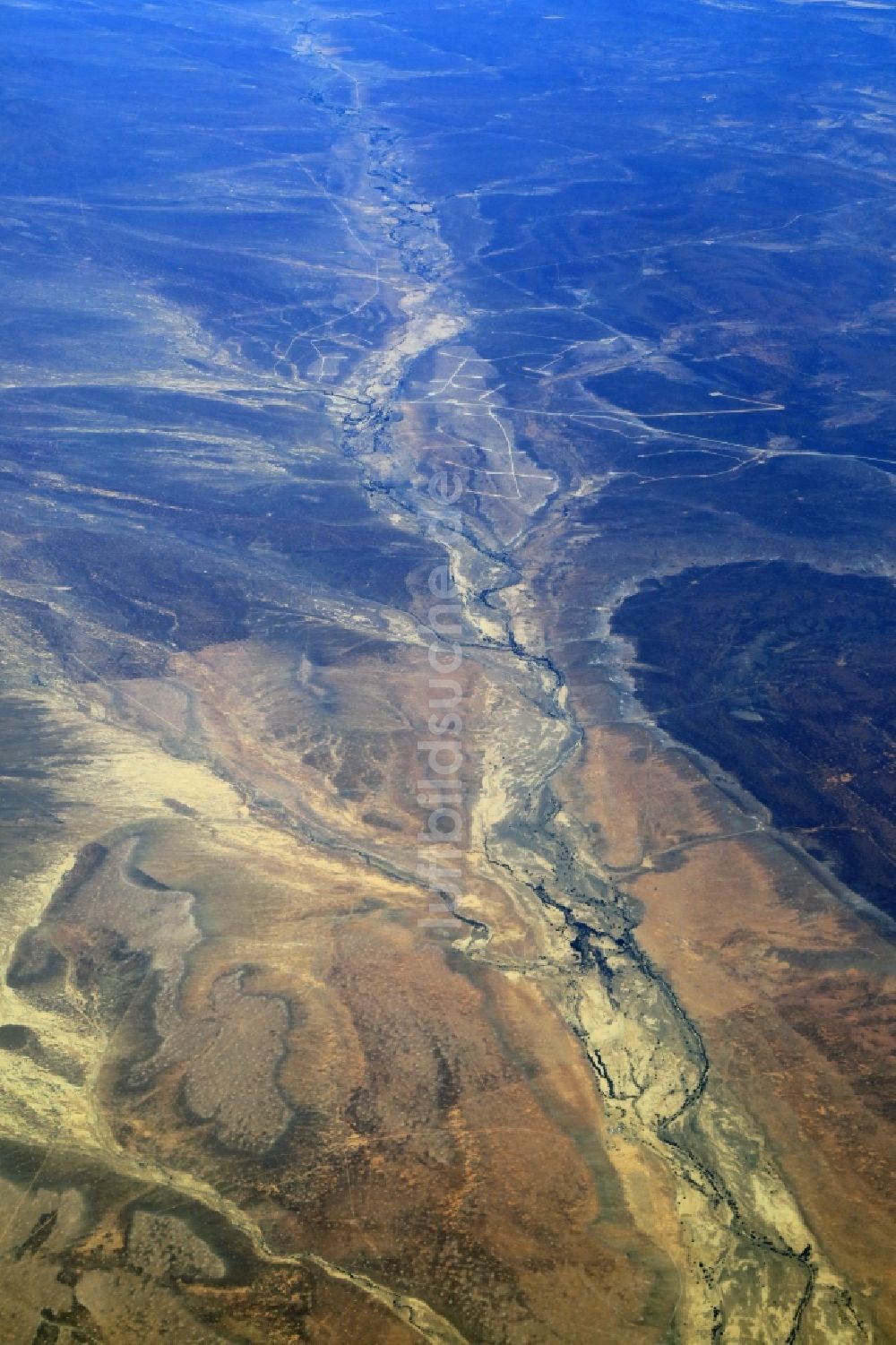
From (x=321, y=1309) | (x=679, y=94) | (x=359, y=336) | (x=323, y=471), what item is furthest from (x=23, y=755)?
(x=679, y=94)

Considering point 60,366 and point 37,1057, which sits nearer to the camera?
point 37,1057

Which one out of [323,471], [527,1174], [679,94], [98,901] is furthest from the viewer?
[679,94]

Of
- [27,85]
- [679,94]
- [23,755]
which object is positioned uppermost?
[679,94]

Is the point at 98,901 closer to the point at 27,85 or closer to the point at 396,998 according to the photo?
the point at 396,998

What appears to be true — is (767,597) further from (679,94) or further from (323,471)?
(679,94)

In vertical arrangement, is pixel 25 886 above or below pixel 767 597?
below

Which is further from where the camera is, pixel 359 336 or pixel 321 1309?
pixel 359 336

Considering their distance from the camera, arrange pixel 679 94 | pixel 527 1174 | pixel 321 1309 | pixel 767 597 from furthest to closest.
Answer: pixel 679 94 < pixel 767 597 < pixel 527 1174 < pixel 321 1309

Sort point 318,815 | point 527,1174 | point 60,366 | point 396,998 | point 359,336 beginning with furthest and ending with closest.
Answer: point 359,336 < point 60,366 < point 318,815 < point 396,998 < point 527,1174

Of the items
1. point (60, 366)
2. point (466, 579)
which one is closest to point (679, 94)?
point (60, 366)
